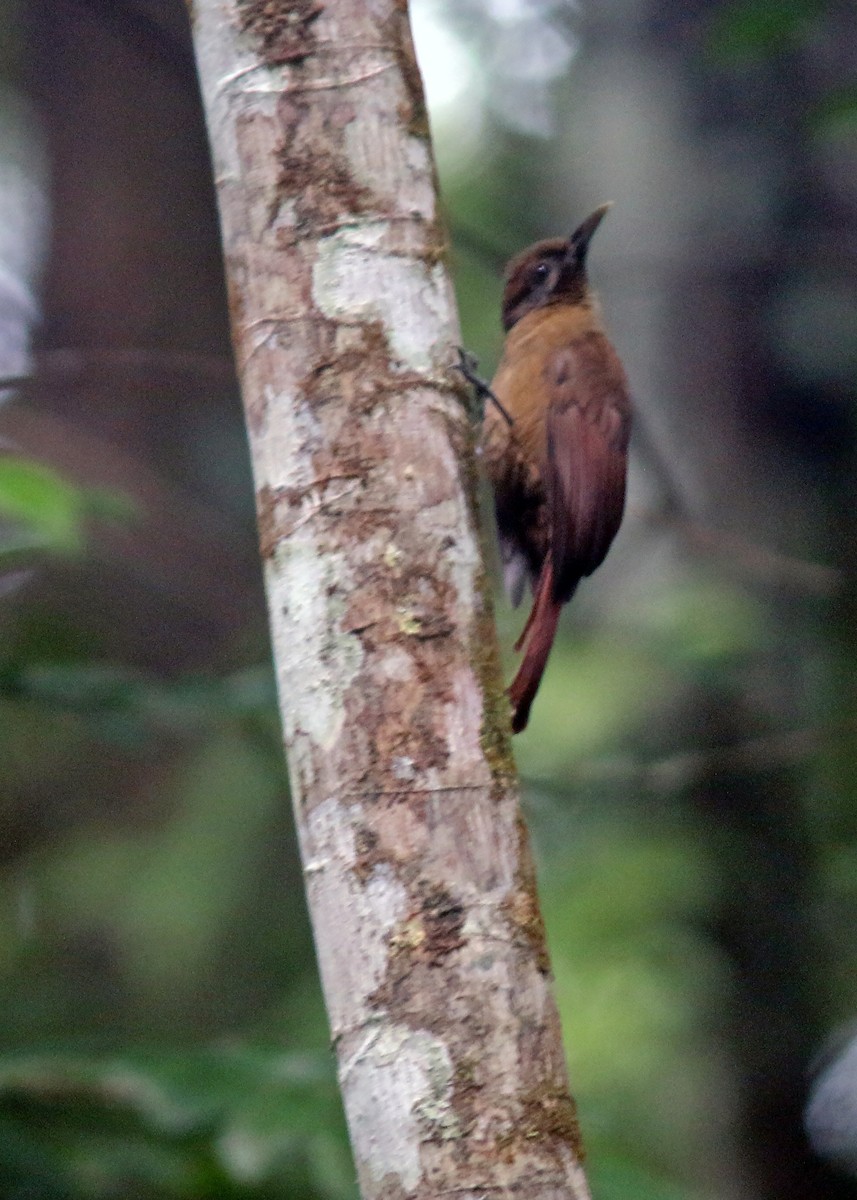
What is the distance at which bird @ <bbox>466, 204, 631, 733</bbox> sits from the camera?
2881 millimetres

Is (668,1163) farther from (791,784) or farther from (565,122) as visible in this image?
(565,122)

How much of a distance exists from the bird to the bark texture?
0.84 m

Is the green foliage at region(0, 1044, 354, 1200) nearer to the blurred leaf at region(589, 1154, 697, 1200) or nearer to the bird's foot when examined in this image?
the blurred leaf at region(589, 1154, 697, 1200)

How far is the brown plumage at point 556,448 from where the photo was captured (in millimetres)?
2882

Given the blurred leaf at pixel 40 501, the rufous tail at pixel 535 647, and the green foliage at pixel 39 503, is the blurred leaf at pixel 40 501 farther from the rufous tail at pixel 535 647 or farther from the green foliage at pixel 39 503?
the rufous tail at pixel 535 647

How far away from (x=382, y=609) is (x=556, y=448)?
4.52 ft

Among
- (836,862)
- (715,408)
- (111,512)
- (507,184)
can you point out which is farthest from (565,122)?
(111,512)

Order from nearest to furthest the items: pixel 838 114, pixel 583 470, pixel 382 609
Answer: pixel 382 609, pixel 583 470, pixel 838 114

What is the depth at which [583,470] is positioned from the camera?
117 inches

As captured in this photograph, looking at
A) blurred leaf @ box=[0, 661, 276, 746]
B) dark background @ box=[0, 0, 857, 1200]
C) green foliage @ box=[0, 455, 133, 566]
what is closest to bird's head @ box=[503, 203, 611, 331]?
dark background @ box=[0, 0, 857, 1200]

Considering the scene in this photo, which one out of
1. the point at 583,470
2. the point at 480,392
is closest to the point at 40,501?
the point at 480,392

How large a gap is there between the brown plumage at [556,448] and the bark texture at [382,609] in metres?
0.93

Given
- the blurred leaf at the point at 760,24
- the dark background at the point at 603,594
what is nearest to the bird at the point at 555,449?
the dark background at the point at 603,594

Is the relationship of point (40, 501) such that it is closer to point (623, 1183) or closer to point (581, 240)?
point (623, 1183)
